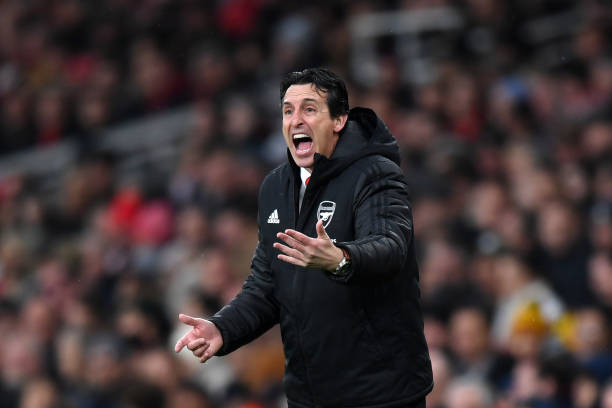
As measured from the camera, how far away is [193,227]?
9297mm

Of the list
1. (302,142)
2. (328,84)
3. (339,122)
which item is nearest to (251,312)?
(302,142)

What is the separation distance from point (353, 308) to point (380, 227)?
310 mm

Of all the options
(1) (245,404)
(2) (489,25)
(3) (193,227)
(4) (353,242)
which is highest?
(2) (489,25)

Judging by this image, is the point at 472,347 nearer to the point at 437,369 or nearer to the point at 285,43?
the point at 437,369

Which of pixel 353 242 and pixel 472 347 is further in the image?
pixel 472 347

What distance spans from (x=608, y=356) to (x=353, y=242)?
299 cm

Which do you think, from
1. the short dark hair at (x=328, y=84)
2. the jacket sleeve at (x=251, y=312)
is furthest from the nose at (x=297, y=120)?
the jacket sleeve at (x=251, y=312)

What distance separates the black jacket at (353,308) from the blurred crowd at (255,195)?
2.20 metres

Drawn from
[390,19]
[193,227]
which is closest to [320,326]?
[193,227]

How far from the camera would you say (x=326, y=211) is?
12.7 ft

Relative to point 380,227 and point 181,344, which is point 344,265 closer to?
point 380,227

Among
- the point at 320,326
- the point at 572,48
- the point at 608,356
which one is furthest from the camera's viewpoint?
the point at 572,48

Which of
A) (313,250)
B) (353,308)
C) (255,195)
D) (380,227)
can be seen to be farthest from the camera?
(255,195)

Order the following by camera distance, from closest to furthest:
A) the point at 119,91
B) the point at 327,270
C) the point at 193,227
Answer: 1. the point at 327,270
2. the point at 193,227
3. the point at 119,91
